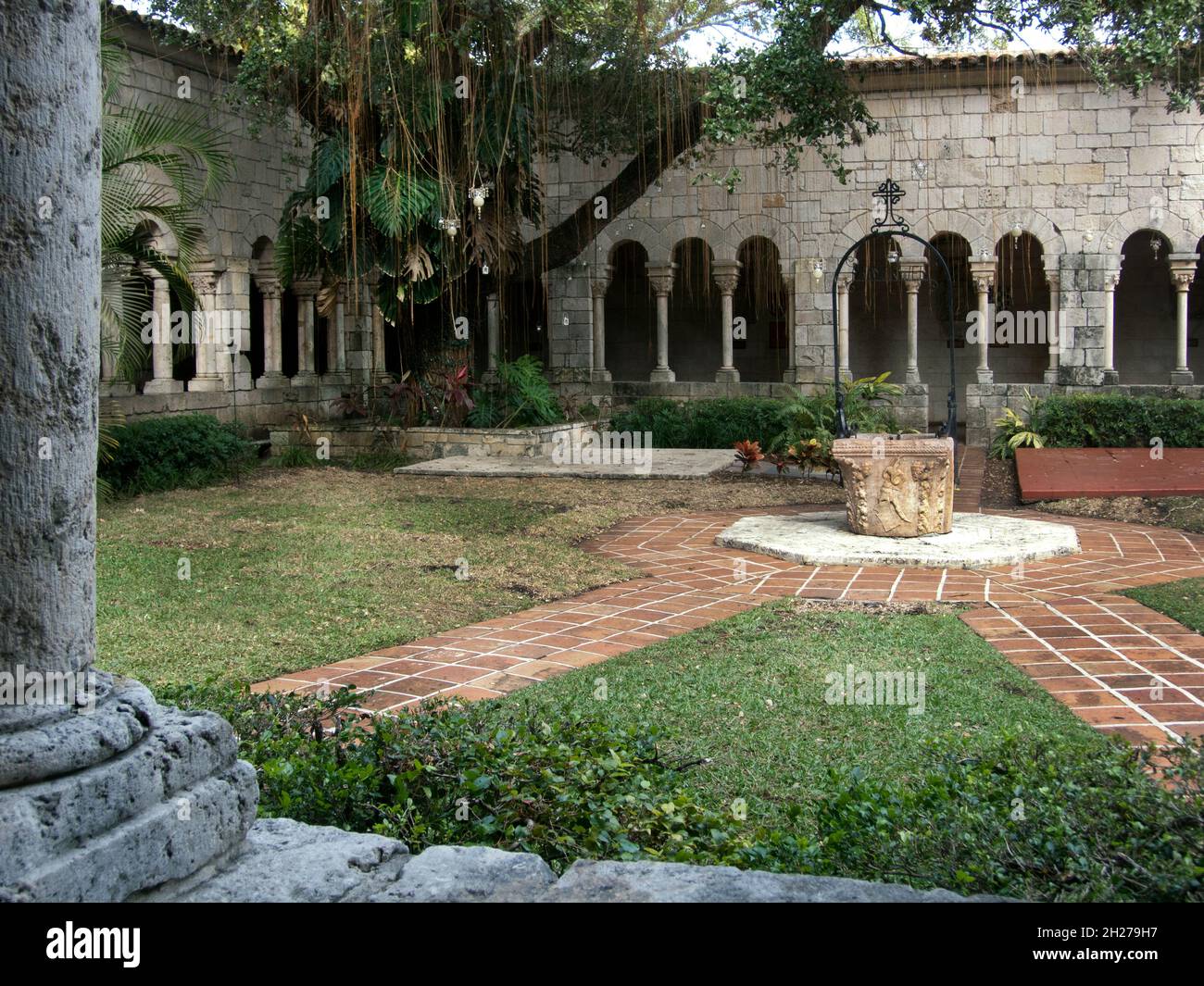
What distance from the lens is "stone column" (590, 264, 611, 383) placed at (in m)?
16.0

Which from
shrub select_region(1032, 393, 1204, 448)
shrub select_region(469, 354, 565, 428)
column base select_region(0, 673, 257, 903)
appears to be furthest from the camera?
shrub select_region(469, 354, 565, 428)

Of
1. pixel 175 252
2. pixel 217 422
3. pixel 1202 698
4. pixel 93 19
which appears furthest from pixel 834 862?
pixel 175 252

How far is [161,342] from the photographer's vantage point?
12773mm

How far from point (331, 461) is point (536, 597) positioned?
274 inches

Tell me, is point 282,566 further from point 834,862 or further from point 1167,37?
point 1167,37

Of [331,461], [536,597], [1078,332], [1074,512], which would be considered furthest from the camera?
[1078,332]

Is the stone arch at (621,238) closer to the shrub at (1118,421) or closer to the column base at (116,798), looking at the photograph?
the shrub at (1118,421)

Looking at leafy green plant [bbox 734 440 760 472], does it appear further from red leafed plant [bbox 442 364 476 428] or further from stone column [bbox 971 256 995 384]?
stone column [bbox 971 256 995 384]

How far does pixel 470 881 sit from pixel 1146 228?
1416 cm

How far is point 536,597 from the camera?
6.70 metres

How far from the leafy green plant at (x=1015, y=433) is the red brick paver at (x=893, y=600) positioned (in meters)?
4.25

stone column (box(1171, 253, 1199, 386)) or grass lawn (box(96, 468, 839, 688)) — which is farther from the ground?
stone column (box(1171, 253, 1199, 386))

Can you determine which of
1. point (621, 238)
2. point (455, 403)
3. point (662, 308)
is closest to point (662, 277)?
point (662, 308)

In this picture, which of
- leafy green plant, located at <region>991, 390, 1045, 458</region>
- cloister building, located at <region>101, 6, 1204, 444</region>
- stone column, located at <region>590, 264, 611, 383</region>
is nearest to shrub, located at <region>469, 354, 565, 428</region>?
cloister building, located at <region>101, 6, 1204, 444</region>
